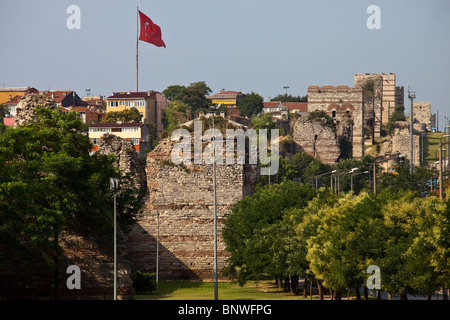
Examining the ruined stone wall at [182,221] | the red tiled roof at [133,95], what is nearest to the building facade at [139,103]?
the red tiled roof at [133,95]

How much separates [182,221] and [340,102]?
108707 mm

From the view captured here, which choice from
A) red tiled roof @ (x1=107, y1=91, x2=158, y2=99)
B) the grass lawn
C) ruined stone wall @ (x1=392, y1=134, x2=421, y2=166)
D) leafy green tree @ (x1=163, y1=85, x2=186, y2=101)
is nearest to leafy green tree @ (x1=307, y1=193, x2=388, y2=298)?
the grass lawn

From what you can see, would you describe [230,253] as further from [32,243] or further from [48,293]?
[32,243]

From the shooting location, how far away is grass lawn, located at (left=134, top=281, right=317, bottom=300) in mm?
45219

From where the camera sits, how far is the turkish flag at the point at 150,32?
12000 cm

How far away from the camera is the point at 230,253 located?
180 ft

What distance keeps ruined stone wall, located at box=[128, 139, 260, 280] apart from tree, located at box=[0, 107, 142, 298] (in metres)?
12.3

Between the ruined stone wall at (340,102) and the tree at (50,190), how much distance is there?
393 feet

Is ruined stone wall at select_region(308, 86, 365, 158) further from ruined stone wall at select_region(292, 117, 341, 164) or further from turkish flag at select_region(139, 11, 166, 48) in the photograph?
turkish flag at select_region(139, 11, 166, 48)

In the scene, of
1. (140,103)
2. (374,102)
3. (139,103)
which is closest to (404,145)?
(374,102)

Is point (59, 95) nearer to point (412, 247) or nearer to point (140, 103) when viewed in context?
point (140, 103)
